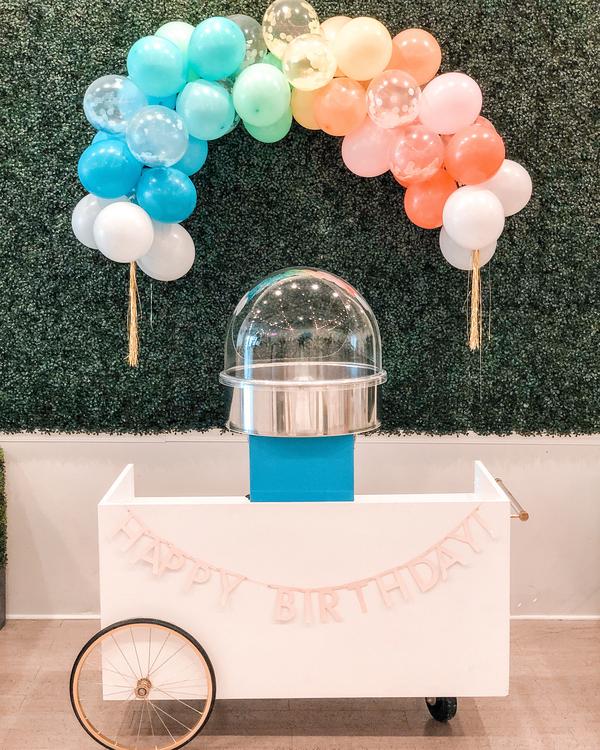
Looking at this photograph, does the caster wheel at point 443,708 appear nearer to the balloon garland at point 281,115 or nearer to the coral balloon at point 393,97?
the balloon garland at point 281,115

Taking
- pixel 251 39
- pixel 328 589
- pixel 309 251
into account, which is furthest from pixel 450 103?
pixel 328 589

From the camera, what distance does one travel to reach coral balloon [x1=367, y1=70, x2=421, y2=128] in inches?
→ 102

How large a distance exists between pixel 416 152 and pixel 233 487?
1.58 meters

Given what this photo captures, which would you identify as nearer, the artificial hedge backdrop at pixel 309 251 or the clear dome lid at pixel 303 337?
the clear dome lid at pixel 303 337

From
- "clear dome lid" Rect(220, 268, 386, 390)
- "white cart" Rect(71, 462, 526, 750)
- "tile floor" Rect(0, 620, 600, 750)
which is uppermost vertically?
"clear dome lid" Rect(220, 268, 386, 390)

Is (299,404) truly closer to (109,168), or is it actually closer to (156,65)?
(109,168)

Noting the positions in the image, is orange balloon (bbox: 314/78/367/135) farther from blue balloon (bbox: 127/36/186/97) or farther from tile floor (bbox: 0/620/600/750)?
tile floor (bbox: 0/620/600/750)

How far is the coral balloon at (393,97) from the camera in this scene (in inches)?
102

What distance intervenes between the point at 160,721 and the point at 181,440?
114 centimetres

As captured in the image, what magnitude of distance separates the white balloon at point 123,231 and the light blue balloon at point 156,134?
19 centimetres

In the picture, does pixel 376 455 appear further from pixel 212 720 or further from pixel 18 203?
pixel 18 203

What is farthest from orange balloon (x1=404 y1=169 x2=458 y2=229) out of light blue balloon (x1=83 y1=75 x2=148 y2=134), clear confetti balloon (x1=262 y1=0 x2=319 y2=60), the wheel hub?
the wheel hub

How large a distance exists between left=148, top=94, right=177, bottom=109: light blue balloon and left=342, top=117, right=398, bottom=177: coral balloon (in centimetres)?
64

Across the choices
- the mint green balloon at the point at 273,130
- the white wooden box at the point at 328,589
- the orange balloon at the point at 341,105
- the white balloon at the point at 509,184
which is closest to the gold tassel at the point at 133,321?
the mint green balloon at the point at 273,130
